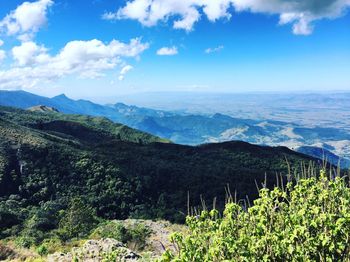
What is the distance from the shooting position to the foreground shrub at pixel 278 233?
313 inches

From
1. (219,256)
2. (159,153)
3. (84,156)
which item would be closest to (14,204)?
(84,156)

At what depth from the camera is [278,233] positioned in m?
8.08

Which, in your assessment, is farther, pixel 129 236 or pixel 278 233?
pixel 129 236

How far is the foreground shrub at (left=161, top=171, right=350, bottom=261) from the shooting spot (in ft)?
26.1

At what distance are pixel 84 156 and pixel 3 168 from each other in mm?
18667

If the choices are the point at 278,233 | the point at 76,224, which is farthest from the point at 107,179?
the point at 278,233

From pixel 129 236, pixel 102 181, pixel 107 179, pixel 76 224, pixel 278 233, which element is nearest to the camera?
pixel 278 233

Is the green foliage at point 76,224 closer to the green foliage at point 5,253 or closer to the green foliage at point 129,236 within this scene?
the green foliage at point 129,236

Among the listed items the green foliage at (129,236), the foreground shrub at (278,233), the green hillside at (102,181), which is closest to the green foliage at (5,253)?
the foreground shrub at (278,233)

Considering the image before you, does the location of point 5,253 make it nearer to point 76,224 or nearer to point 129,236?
point 129,236

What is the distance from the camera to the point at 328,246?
810 cm

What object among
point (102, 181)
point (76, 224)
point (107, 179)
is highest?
point (76, 224)

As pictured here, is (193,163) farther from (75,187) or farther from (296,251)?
(296,251)

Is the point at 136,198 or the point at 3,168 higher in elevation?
the point at 3,168
